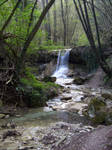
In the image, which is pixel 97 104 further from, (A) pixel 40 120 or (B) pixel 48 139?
(B) pixel 48 139

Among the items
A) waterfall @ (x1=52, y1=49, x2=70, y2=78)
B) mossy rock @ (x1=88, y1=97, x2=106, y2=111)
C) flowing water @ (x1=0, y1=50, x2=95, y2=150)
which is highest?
waterfall @ (x1=52, y1=49, x2=70, y2=78)

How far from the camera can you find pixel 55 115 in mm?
4902

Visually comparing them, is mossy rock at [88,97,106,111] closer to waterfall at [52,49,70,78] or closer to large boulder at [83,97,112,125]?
large boulder at [83,97,112,125]

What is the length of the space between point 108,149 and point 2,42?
472cm

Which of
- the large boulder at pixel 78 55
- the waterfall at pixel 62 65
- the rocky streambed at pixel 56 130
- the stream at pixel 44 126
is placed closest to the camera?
the rocky streambed at pixel 56 130

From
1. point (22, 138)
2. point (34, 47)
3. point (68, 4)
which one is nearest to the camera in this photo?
point (22, 138)

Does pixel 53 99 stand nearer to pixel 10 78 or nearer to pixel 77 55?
pixel 10 78

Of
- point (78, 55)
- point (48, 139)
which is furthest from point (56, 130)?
point (78, 55)

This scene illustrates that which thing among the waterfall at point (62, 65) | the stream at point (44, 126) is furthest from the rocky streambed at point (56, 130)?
the waterfall at point (62, 65)

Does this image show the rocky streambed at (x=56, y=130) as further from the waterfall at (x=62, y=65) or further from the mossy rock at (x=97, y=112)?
the waterfall at (x=62, y=65)

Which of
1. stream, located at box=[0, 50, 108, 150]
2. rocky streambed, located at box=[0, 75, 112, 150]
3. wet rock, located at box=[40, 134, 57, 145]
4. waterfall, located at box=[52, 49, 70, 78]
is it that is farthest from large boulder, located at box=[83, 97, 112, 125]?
waterfall, located at box=[52, 49, 70, 78]

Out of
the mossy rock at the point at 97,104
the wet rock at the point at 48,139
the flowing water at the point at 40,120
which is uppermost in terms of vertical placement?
the mossy rock at the point at 97,104

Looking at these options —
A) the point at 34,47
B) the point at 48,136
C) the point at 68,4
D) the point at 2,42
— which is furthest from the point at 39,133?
the point at 68,4

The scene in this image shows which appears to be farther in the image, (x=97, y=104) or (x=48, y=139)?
(x=97, y=104)
